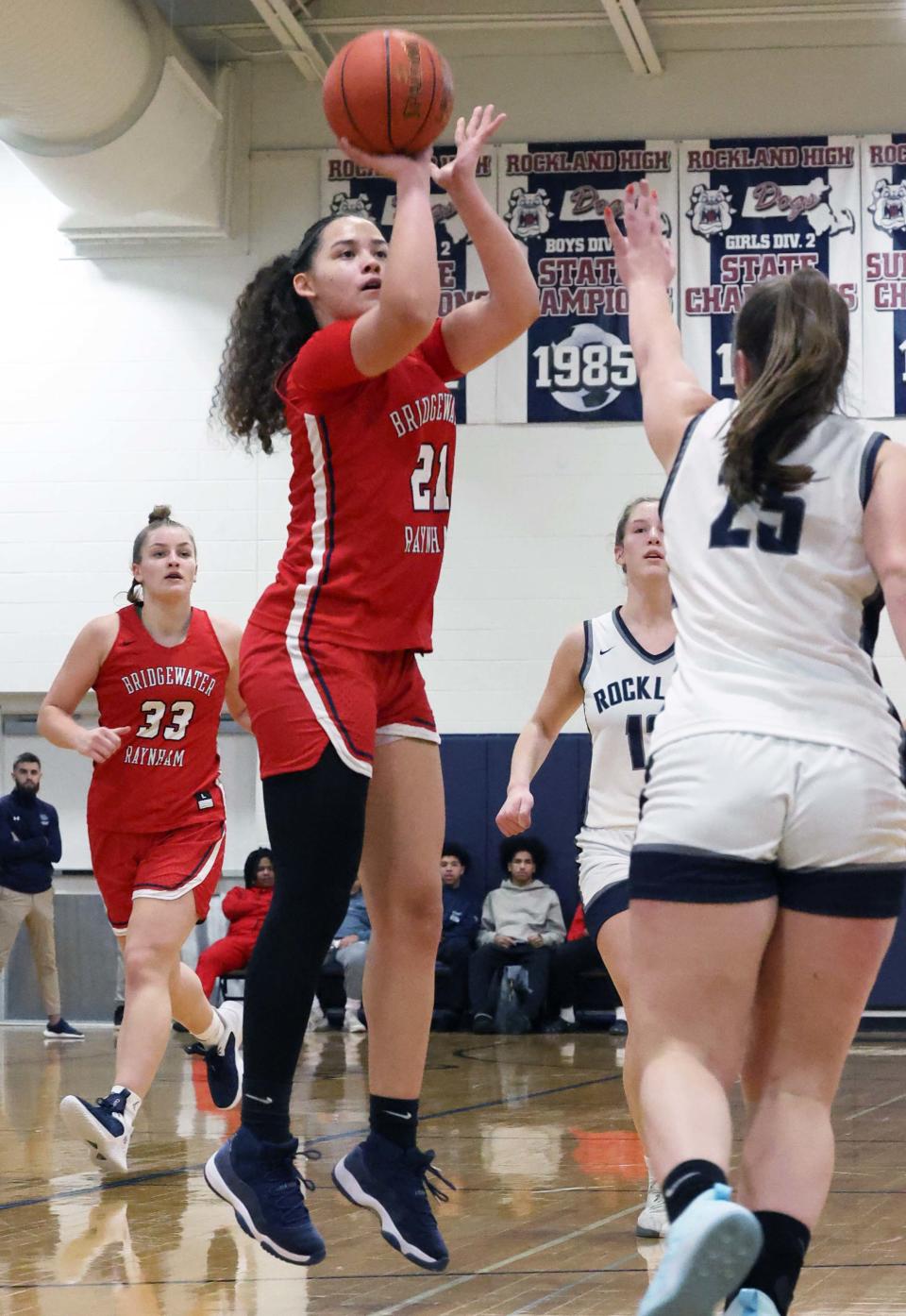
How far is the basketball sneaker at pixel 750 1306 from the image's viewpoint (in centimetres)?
232

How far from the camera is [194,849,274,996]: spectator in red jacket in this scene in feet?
36.5

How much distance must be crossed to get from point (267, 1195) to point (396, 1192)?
266 millimetres

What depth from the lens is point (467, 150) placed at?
10.4 feet

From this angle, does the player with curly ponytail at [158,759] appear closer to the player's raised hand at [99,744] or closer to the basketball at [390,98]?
the player's raised hand at [99,744]

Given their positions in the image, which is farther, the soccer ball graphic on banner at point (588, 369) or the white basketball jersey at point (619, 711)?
the soccer ball graphic on banner at point (588, 369)

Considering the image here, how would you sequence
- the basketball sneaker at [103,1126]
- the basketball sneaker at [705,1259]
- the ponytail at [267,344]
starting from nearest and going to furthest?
the basketball sneaker at [705,1259] → the ponytail at [267,344] → the basketball sneaker at [103,1126]

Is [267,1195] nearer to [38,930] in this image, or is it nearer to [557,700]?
[557,700]

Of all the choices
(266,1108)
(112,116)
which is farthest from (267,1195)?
(112,116)

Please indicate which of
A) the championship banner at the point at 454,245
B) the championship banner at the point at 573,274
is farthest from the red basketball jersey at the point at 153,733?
the championship banner at the point at 573,274

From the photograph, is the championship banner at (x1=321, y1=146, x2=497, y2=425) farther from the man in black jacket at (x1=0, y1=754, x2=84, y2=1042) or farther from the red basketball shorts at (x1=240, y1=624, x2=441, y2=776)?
the red basketball shorts at (x1=240, y1=624, x2=441, y2=776)

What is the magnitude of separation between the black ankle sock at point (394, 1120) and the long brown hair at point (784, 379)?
1.44 meters

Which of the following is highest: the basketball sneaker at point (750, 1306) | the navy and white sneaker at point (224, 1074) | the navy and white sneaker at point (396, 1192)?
the basketball sneaker at point (750, 1306)

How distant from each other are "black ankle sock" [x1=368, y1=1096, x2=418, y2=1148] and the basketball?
1.82 m

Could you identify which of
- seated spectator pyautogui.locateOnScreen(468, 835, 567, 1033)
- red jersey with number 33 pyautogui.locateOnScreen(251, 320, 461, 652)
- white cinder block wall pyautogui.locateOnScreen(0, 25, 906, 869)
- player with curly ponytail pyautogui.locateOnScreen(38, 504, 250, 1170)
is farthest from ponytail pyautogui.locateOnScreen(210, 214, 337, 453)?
white cinder block wall pyautogui.locateOnScreen(0, 25, 906, 869)
